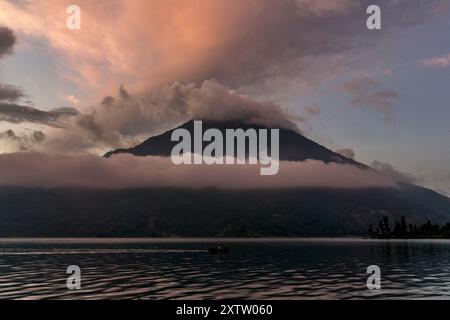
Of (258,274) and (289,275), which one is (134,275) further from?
(289,275)

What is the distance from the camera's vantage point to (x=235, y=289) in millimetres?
68938

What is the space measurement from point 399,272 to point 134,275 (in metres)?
52.5

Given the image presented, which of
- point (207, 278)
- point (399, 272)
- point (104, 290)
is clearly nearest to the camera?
point (104, 290)

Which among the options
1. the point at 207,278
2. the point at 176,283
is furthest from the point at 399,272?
the point at 176,283

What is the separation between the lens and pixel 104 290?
224ft
